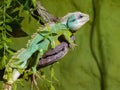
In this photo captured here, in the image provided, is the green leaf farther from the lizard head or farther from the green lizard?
the lizard head

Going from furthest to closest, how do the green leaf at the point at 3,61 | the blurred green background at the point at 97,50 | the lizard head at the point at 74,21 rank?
the blurred green background at the point at 97,50, the lizard head at the point at 74,21, the green leaf at the point at 3,61

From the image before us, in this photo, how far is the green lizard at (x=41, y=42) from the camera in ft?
2.85

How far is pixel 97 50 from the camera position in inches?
68.4

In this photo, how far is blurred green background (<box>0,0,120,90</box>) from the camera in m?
1.71

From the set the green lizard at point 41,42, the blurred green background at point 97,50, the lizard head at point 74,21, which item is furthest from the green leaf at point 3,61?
the blurred green background at point 97,50

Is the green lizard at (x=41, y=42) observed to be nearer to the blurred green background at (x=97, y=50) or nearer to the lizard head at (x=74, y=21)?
the lizard head at (x=74, y=21)

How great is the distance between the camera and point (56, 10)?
167cm

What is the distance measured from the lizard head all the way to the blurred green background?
727mm

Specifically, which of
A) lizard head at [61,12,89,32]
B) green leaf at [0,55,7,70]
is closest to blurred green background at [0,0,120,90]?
lizard head at [61,12,89,32]

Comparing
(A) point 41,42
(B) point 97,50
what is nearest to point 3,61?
(A) point 41,42

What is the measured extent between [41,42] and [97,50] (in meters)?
0.85

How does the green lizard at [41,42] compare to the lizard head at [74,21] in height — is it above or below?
below

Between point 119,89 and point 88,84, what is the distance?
15cm

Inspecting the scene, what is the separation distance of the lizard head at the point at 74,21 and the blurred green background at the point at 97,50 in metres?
0.73
